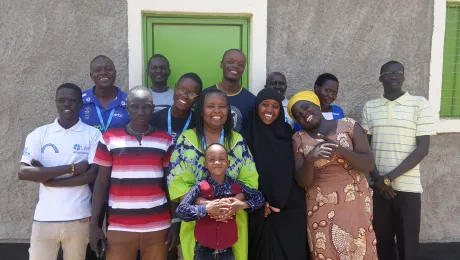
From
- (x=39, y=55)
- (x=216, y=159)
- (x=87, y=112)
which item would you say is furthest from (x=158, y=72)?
(x=216, y=159)

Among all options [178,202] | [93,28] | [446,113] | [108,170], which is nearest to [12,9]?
[93,28]

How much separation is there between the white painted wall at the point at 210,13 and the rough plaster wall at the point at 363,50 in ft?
0.42

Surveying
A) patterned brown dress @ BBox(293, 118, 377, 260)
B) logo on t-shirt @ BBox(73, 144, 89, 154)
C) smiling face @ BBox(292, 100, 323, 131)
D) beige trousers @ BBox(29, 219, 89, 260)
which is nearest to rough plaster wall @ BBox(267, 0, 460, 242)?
smiling face @ BBox(292, 100, 323, 131)

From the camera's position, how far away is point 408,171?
344 centimetres

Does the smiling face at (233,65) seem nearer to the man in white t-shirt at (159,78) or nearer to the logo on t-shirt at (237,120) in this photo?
the logo on t-shirt at (237,120)

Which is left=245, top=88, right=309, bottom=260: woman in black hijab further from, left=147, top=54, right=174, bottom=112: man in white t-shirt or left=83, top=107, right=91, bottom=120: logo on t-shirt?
left=83, top=107, right=91, bottom=120: logo on t-shirt

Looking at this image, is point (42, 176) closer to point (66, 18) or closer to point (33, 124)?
point (33, 124)

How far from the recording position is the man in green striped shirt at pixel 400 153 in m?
3.39

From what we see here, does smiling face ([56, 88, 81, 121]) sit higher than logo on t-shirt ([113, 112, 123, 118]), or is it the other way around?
smiling face ([56, 88, 81, 121])

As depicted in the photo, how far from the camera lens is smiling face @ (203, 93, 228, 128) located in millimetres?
2582

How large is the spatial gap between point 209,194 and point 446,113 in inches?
133

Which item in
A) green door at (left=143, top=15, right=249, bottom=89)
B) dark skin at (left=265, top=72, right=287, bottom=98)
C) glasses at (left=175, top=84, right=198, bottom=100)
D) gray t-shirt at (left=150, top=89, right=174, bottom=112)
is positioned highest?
green door at (left=143, top=15, right=249, bottom=89)

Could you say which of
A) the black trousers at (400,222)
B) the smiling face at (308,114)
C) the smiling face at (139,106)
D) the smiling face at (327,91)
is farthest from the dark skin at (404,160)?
the smiling face at (139,106)

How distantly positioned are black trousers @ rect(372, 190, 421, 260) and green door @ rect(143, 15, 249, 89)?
6.73ft
